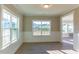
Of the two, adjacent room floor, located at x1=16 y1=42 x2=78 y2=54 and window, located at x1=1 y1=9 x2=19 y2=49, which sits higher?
window, located at x1=1 y1=9 x2=19 y2=49

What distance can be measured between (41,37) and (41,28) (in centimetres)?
71

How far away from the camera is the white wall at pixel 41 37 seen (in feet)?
29.6

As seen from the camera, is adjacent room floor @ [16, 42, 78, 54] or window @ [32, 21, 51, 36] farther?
window @ [32, 21, 51, 36]

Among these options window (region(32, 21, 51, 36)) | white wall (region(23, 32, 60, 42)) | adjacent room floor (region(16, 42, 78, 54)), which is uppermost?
window (region(32, 21, 51, 36))

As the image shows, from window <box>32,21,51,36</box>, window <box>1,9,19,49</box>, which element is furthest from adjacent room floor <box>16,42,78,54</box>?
window <box>32,21,51,36</box>

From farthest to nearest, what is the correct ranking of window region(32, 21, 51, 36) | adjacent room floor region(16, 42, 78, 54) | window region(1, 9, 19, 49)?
window region(32, 21, 51, 36)
adjacent room floor region(16, 42, 78, 54)
window region(1, 9, 19, 49)

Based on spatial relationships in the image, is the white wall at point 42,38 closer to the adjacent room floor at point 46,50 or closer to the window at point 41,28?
the window at point 41,28

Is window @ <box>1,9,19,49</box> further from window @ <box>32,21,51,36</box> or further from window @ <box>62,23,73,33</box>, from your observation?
window @ <box>62,23,73,33</box>

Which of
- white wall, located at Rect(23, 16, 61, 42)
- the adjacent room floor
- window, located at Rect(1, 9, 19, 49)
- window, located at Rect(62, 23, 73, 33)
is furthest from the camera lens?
window, located at Rect(62, 23, 73, 33)

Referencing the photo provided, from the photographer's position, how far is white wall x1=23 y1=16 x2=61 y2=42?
29.6 feet

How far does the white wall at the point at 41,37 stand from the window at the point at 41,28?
31 cm

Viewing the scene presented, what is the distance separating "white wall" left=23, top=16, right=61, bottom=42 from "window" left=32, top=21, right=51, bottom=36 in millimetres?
312
